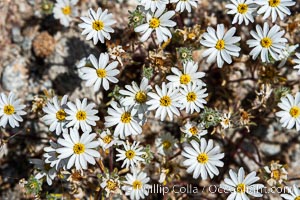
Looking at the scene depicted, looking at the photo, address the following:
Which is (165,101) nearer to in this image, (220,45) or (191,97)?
(191,97)

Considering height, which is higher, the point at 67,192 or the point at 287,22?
the point at 287,22

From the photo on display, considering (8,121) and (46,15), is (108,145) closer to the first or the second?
(8,121)

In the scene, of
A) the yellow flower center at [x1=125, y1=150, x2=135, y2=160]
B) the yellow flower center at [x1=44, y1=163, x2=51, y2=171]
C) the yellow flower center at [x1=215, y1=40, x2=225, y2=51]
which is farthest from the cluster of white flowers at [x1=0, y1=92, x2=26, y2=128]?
the yellow flower center at [x1=215, y1=40, x2=225, y2=51]

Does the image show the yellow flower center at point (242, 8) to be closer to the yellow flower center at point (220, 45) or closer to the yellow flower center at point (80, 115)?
the yellow flower center at point (220, 45)

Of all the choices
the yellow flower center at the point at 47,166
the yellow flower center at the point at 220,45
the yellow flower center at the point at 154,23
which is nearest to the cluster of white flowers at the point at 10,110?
the yellow flower center at the point at 47,166

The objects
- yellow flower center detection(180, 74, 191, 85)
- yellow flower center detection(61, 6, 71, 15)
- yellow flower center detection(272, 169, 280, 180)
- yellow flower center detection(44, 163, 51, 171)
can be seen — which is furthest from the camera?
yellow flower center detection(61, 6, 71, 15)

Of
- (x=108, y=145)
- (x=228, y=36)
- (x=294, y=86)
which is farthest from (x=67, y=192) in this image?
(x=294, y=86)

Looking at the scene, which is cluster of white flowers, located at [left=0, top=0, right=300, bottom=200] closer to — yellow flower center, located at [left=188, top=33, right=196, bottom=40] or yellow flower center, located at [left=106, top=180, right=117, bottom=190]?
yellow flower center, located at [left=106, top=180, right=117, bottom=190]
